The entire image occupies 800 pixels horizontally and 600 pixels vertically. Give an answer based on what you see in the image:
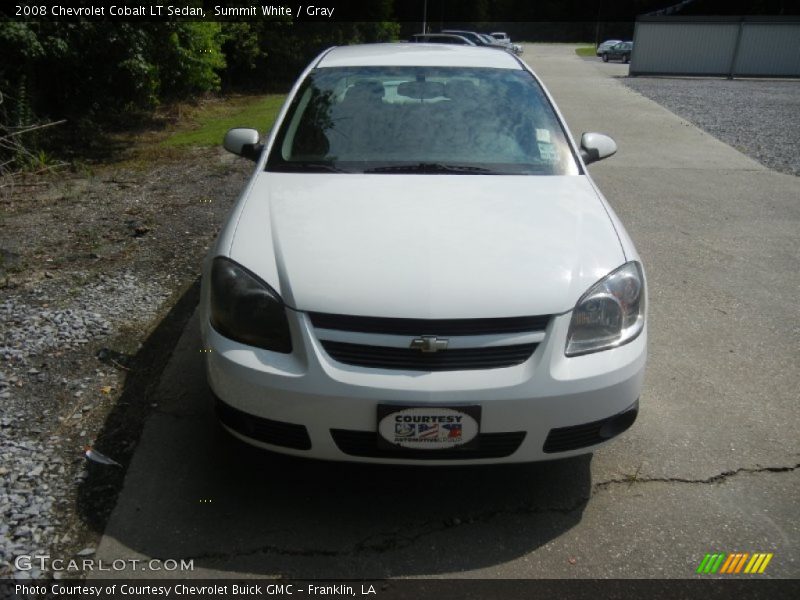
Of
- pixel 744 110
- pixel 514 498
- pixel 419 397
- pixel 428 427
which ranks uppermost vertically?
pixel 419 397

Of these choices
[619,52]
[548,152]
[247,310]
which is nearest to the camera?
[247,310]

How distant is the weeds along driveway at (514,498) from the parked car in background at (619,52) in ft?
113

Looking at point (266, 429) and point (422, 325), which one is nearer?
point (422, 325)

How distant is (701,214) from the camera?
6668 mm

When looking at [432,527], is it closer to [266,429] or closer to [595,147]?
[266,429]

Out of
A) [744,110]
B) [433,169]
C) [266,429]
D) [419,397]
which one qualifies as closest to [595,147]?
[433,169]

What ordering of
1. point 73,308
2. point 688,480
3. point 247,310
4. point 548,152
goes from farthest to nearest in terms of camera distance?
point 73,308, point 548,152, point 688,480, point 247,310

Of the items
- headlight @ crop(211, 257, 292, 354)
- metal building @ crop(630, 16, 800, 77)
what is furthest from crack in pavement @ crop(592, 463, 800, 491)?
metal building @ crop(630, 16, 800, 77)

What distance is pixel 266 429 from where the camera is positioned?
242cm

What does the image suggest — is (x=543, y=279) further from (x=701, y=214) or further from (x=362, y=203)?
(x=701, y=214)

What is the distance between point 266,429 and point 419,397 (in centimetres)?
58

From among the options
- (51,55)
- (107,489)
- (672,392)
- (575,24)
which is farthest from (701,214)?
(575,24)

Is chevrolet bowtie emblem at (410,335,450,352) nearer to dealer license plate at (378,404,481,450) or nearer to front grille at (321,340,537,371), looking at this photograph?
front grille at (321,340,537,371)

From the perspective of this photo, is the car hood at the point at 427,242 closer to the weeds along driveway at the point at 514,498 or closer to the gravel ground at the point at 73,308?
the weeds along driveway at the point at 514,498
